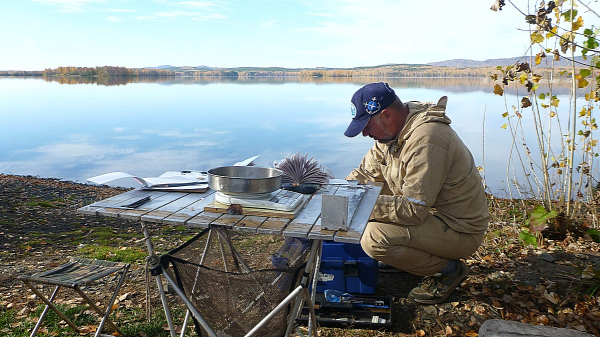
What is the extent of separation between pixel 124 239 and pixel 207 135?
1386 cm

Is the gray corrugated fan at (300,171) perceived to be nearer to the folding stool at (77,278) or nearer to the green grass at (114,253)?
the folding stool at (77,278)

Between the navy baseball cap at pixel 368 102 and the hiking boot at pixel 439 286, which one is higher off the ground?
the navy baseball cap at pixel 368 102

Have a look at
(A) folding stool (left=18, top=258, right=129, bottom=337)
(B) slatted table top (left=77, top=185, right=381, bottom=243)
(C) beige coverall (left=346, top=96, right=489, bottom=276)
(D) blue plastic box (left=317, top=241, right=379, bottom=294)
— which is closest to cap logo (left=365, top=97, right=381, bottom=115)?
(C) beige coverall (left=346, top=96, right=489, bottom=276)

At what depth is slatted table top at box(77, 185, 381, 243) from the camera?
2.32 m

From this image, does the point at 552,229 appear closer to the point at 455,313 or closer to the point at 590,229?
the point at 590,229

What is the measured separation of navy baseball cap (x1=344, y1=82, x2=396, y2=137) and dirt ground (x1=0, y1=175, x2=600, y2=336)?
54.8 inches

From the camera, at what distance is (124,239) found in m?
6.04

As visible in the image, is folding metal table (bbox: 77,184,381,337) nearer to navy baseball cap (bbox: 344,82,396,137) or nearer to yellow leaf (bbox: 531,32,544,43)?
navy baseball cap (bbox: 344,82,396,137)

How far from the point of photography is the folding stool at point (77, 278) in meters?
2.86

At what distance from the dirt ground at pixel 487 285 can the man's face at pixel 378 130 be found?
1269mm

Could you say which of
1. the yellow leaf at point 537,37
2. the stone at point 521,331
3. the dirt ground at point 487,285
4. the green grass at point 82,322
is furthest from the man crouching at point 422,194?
the yellow leaf at point 537,37

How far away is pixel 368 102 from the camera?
3342 millimetres

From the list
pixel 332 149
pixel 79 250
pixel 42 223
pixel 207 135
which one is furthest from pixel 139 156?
pixel 79 250

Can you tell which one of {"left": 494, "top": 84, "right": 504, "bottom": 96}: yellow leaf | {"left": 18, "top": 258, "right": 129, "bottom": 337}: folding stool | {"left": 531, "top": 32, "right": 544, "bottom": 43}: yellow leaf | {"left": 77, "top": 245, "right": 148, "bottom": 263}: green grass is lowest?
{"left": 77, "top": 245, "right": 148, "bottom": 263}: green grass
